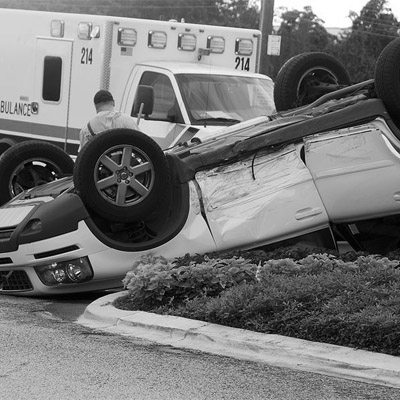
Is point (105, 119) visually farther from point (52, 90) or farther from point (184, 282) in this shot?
point (52, 90)

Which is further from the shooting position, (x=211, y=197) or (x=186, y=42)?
(x=186, y=42)

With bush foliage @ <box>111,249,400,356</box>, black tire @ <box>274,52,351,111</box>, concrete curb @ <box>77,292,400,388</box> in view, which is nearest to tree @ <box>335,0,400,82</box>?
black tire @ <box>274,52,351,111</box>

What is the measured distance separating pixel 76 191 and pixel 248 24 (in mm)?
43080

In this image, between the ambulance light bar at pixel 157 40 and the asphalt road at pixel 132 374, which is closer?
the asphalt road at pixel 132 374

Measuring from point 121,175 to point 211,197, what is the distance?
787 mm

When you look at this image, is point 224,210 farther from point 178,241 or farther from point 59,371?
point 59,371

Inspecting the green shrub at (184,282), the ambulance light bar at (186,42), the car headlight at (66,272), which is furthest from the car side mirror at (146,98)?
the green shrub at (184,282)

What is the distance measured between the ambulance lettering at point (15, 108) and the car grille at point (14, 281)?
23.0ft

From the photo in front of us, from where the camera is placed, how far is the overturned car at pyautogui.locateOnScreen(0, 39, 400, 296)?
8992 millimetres

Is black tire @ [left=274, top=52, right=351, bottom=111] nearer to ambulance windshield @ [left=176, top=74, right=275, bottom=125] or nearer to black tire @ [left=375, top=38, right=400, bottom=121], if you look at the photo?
black tire @ [left=375, top=38, right=400, bottom=121]

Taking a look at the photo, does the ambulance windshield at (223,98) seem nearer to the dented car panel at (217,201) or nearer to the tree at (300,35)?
the dented car panel at (217,201)

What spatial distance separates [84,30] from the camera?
1516 cm

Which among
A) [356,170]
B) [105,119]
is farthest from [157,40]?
[356,170]

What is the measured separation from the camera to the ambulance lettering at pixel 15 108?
16.2m
